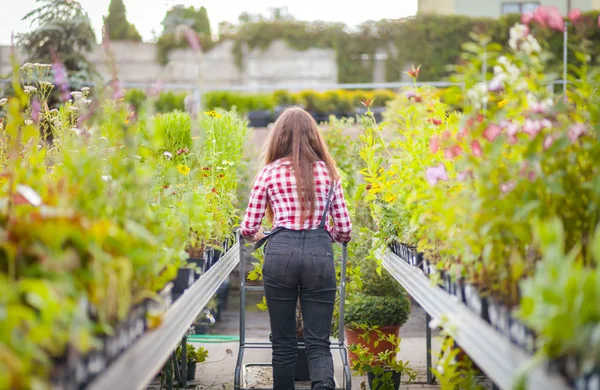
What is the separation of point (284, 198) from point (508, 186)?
1.32 metres

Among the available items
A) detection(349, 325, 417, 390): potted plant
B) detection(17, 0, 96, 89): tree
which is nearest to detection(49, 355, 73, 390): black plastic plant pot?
detection(349, 325, 417, 390): potted plant

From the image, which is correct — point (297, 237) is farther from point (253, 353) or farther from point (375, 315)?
point (253, 353)

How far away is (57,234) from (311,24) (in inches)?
670

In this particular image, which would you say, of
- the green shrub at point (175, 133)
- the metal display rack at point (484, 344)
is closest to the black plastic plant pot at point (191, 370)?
the green shrub at point (175, 133)

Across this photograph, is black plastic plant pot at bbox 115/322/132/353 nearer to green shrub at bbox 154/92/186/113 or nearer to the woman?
the woman

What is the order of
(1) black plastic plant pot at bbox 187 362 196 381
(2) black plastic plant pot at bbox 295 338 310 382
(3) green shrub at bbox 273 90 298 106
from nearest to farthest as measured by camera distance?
(2) black plastic plant pot at bbox 295 338 310 382
(1) black plastic plant pot at bbox 187 362 196 381
(3) green shrub at bbox 273 90 298 106

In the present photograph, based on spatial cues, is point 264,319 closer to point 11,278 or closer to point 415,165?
point 415,165

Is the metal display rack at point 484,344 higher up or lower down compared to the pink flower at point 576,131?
lower down

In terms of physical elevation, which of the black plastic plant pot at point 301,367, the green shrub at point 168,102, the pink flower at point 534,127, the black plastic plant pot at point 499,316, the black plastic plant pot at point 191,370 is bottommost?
the black plastic plant pot at point 191,370

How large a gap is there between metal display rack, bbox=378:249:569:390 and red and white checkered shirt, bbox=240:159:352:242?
26.8 inches

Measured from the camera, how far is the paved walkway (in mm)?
4000

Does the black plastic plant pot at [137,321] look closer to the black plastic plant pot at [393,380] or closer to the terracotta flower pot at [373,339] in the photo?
the black plastic plant pot at [393,380]

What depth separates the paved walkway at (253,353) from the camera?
4.00 metres

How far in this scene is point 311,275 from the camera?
2.83 m
